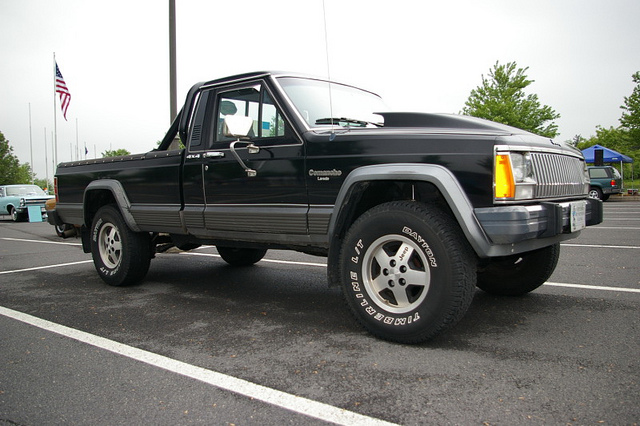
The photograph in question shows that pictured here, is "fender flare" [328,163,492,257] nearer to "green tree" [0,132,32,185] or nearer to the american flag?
the american flag

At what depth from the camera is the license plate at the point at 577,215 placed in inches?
137

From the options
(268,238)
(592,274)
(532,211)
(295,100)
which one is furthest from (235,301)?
(592,274)

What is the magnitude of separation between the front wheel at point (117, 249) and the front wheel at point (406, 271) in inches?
113

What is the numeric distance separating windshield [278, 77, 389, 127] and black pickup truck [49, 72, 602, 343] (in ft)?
0.05

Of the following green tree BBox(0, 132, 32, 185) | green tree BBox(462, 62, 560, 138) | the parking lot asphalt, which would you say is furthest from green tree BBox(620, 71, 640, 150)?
green tree BBox(0, 132, 32, 185)

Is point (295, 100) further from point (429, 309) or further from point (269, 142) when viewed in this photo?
point (429, 309)

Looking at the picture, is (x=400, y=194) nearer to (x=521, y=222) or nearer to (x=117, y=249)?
(x=521, y=222)

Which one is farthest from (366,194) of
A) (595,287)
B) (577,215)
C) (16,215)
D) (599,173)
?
(599,173)

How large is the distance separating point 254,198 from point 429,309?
1.80 m

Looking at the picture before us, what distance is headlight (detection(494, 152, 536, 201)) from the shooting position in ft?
10.1

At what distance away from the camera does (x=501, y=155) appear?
3070mm

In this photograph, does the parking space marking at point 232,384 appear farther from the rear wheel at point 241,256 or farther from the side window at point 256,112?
the rear wheel at point 241,256

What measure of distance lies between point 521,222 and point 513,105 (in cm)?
2985

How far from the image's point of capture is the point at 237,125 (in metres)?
3.89
